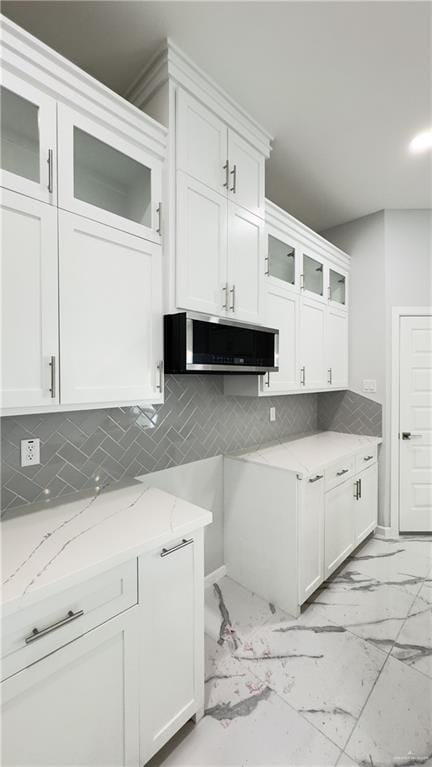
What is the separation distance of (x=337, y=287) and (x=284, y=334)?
1.08m

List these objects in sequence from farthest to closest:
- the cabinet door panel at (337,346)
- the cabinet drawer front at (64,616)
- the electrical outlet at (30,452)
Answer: the cabinet door panel at (337,346) < the electrical outlet at (30,452) < the cabinet drawer front at (64,616)

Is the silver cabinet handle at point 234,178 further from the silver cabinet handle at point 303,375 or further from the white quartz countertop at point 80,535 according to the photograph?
the white quartz countertop at point 80,535

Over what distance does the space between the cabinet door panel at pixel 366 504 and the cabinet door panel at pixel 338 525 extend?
0.13 metres

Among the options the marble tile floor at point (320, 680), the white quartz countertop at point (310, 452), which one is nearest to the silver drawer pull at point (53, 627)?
the marble tile floor at point (320, 680)

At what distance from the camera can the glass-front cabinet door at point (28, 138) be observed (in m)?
1.11

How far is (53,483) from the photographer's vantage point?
1.51 m

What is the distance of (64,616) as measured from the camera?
955mm

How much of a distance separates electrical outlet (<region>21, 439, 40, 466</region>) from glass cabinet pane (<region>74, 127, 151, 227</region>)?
3.27 ft

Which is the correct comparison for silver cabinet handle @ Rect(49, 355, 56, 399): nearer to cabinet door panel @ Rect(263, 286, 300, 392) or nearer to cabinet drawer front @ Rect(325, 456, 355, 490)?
cabinet door panel @ Rect(263, 286, 300, 392)

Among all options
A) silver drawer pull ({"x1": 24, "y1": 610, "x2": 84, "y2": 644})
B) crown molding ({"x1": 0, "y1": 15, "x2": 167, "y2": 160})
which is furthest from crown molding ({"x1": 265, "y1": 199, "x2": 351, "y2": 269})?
silver drawer pull ({"x1": 24, "y1": 610, "x2": 84, "y2": 644})

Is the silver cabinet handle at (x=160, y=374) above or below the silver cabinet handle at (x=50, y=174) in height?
below

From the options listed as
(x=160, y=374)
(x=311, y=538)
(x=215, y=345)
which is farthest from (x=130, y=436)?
(x=311, y=538)

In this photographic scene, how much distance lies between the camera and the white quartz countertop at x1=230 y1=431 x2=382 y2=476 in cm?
211

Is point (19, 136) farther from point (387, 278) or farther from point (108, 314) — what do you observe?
point (387, 278)
